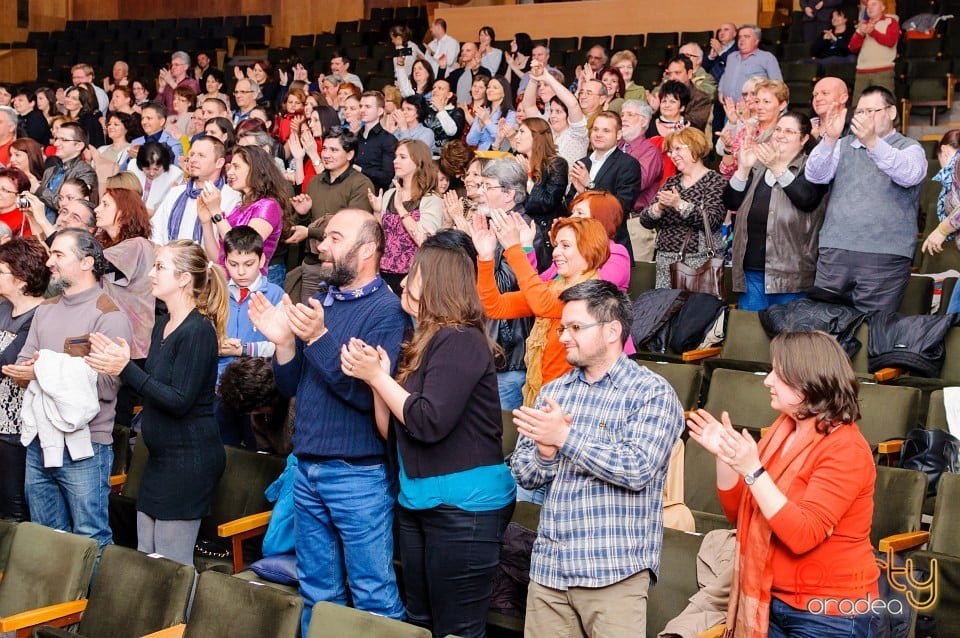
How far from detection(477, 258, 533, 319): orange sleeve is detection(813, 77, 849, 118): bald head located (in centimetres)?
180

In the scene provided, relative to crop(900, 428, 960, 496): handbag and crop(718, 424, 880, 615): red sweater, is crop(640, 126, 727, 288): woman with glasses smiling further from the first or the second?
crop(718, 424, 880, 615): red sweater

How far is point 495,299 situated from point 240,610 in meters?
1.35

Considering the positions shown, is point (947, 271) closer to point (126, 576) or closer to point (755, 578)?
point (755, 578)

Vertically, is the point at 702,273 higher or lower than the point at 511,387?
higher

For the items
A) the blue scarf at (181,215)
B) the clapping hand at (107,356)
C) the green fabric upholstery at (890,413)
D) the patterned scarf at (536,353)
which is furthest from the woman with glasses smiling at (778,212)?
the clapping hand at (107,356)

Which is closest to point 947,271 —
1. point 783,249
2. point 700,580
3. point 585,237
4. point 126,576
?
point 783,249

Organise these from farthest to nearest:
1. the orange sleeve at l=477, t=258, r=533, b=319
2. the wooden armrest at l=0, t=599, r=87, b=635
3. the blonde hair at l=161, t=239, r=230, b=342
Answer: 1. the orange sleeve at l=477, t=258, r=533, b=319
2. the blonde hair at l=161, t=239, r=230, b=342
3. the wooden armrest at l=0, t=599, r=87, b=635

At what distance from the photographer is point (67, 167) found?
20.7 feet

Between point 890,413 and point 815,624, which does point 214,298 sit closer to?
point 815,624

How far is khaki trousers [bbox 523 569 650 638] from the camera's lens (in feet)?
8.59

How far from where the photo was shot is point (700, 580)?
303 centimetres

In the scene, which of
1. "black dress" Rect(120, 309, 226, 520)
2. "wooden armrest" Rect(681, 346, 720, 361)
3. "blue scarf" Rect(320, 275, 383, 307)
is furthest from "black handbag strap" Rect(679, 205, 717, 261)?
"black dress" Rect(120, 309, 226, 520)

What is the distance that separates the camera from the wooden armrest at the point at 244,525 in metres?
3.66

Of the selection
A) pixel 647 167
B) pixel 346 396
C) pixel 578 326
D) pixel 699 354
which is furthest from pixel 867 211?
pixel 346 396
